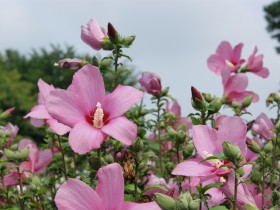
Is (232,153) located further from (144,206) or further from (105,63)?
(105,63)

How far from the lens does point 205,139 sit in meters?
1.49

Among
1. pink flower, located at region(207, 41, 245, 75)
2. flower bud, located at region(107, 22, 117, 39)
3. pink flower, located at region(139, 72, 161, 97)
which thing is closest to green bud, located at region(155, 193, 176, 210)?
flower bud, located at region(107, 22, 117, 39)

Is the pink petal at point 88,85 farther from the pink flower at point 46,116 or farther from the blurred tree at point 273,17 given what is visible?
the blurred tree at point 273,17

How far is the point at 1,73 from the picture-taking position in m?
24.6

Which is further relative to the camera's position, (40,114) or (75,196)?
(40,114)

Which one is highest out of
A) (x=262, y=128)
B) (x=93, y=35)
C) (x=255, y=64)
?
(x=93, y=35)

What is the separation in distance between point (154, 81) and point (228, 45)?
0.67 m

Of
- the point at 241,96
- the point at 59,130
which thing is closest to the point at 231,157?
the point at 59,130

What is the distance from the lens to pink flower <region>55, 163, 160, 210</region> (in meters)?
1.25

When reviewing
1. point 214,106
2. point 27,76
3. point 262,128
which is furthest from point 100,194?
point 27,76

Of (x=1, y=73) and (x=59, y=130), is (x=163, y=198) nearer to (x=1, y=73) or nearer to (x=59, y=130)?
(x=59, y=130)

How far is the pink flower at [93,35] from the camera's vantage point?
1872 millimetres

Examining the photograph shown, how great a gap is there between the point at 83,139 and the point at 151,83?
108 cm

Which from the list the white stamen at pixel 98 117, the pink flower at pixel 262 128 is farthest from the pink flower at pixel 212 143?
the pink flower at pixel 262 128
